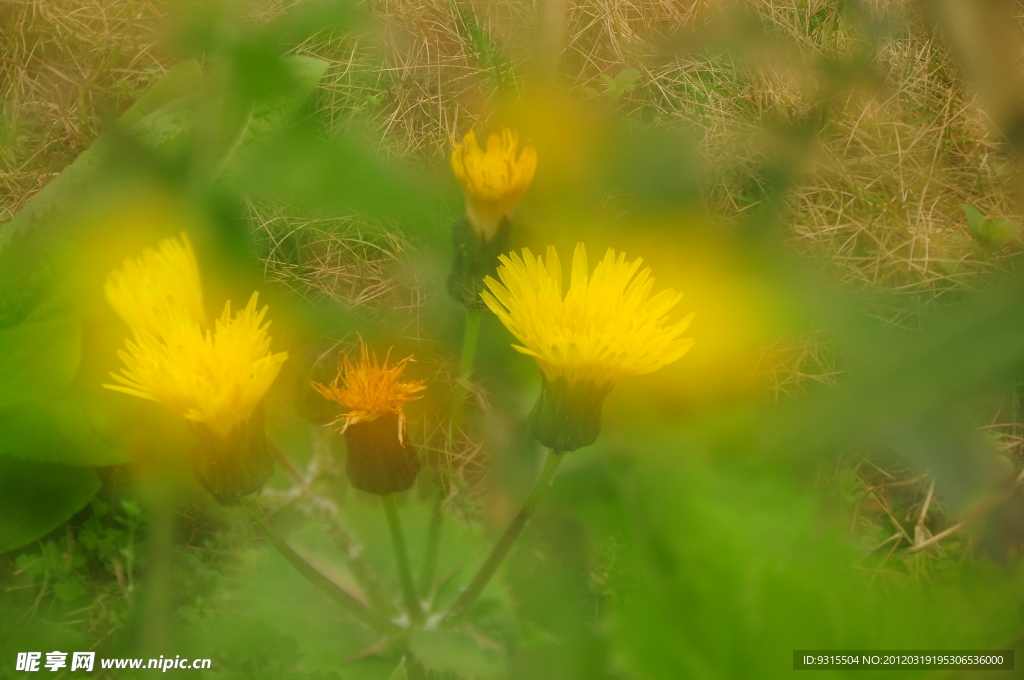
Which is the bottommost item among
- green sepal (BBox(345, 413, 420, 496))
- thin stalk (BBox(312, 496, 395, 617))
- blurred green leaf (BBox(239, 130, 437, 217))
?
thin stalk (BBox(312, 496, 395, 617))

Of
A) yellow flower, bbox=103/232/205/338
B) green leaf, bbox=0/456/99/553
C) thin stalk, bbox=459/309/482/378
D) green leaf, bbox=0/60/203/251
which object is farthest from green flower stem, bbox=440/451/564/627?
green leaf, bbox=0/60/203/251

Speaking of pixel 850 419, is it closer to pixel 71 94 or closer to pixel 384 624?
pixel 384 624

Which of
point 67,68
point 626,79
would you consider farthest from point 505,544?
point 67,68

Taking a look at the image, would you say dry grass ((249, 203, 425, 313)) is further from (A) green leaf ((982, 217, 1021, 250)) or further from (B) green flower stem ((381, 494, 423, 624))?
(A) green leaf ((982, 217, 1021, 250))

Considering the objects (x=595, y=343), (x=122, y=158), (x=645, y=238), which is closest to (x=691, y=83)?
(x=645, y=238)

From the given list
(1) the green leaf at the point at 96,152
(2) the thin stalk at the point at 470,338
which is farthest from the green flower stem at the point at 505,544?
(1) the green leaf at the point at 96,152

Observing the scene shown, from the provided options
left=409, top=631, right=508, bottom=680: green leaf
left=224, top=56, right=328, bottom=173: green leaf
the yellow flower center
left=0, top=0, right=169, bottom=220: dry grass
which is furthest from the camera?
left=0, top=0, right=169, bottom=220: dry grass

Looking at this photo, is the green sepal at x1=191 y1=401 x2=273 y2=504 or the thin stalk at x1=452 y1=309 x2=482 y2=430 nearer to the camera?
the green sepal at x1=191 y1=401 x2=273 y2=504
